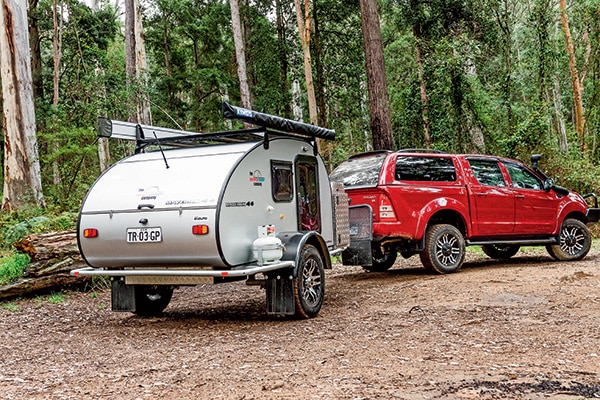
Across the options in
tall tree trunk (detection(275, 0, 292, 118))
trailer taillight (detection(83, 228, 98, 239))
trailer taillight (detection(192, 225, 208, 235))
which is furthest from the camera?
tall tree trunk (detection(275, 0, 292, 118))

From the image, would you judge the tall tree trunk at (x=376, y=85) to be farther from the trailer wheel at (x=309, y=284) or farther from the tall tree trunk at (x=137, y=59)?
the tall tree trunk at (x=137, y=59)

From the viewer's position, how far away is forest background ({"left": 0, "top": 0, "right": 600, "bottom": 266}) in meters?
17.8

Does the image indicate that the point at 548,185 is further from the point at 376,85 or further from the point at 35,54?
the point at 35,54

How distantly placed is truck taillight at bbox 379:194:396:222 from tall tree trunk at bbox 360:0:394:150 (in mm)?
5102

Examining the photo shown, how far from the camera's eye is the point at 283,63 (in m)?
26.2

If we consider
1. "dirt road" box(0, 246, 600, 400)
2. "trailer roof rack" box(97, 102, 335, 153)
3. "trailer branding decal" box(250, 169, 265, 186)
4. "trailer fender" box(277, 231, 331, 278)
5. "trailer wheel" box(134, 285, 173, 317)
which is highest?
"trailer roof rack" box(97, 102, 335, 153)

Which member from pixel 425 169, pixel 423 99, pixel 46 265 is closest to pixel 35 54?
pixel 423 99

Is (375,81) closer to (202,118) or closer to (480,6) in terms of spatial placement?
(480,6)

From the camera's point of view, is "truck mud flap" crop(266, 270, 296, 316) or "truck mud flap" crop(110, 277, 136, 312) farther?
"truck mud flap" crop(110, 277, 136, 312)

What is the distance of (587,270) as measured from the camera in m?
9.62

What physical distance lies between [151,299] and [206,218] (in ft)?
7.49

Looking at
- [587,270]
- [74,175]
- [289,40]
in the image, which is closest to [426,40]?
[289,40]

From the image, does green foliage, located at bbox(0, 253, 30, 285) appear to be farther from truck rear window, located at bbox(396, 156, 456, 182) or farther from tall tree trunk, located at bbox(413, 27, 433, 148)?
tall tree trunk, located at bbox(413, 27, 433, 148)

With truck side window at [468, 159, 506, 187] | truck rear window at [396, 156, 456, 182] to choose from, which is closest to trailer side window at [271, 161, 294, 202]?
truck rear window at [396, 156, 456, 182]
